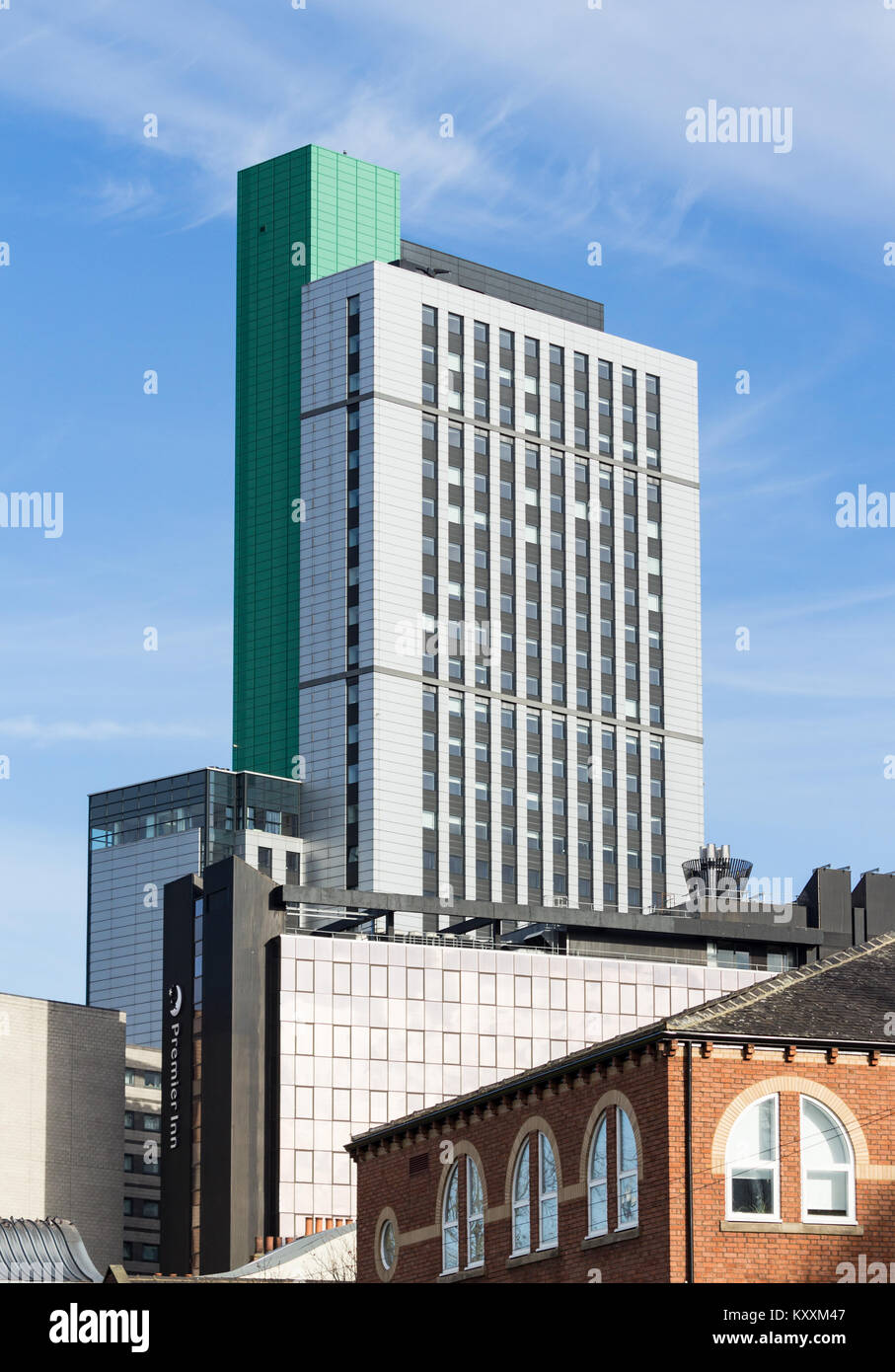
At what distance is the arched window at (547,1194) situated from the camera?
171ft

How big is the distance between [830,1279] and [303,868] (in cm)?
12828

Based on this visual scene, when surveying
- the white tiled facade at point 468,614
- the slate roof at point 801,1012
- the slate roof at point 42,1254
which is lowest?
the slate roof at point 42,1254

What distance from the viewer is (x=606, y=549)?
194 metres

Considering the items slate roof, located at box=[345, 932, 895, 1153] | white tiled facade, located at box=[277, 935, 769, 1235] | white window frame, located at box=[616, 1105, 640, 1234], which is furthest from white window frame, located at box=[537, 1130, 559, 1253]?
white tiled facade, located at box=[277, 935, 769, 1235]

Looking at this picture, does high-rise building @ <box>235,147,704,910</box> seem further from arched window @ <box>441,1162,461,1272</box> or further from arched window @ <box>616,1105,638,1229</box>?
arched window @ <box>616,1105,638,1229</box>

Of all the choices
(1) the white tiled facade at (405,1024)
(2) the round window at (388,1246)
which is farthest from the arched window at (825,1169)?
(1) the white tiled facade at (405,1024)

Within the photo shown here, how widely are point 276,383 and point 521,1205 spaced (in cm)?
14119

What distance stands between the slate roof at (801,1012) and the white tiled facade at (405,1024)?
63433 mm

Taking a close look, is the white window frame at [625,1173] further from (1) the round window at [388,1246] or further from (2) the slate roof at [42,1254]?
(2) the slate roof at [42,1254]

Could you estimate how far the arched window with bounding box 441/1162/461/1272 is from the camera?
5656cm

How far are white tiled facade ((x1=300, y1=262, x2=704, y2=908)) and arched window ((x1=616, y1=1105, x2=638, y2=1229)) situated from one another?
120 metres
